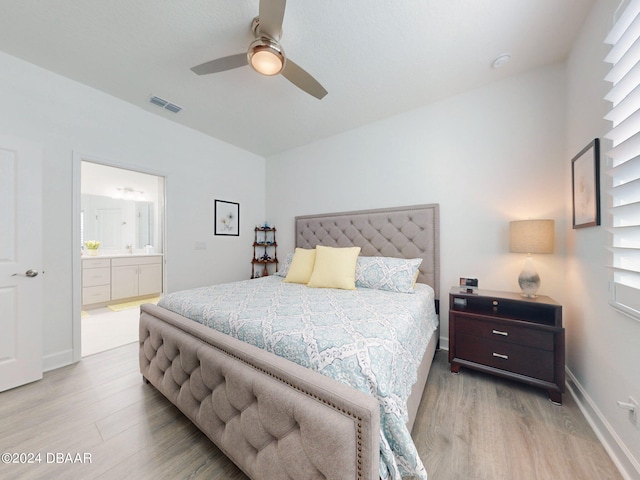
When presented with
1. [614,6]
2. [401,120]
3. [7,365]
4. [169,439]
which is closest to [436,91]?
[401,120]

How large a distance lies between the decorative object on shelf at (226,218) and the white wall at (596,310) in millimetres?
4031

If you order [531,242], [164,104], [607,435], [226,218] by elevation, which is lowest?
[607,435]

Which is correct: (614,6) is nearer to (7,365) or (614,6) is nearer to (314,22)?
(314,22)

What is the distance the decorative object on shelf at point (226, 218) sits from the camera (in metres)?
3.72

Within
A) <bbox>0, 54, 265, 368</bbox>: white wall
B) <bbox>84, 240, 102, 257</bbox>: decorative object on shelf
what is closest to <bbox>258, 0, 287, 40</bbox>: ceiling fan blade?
<bbox>0, 54, 265, 368</bbox>: white wall

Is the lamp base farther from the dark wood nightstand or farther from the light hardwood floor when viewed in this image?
the light hardwood floor

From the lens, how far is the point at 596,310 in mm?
→ 1619

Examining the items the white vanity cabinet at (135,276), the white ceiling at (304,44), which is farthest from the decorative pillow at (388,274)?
the white vanity cabinet at (135,276)

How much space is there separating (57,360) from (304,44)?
12.1ft

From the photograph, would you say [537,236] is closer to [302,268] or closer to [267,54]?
[302,268]

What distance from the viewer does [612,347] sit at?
56.0 inches

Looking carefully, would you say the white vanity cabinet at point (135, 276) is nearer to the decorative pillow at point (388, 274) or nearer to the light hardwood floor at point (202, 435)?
the light hardwood floor at point (202, 435)

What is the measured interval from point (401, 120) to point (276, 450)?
3321 mm

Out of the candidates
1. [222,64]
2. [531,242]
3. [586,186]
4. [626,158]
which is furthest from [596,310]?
[222,64]
